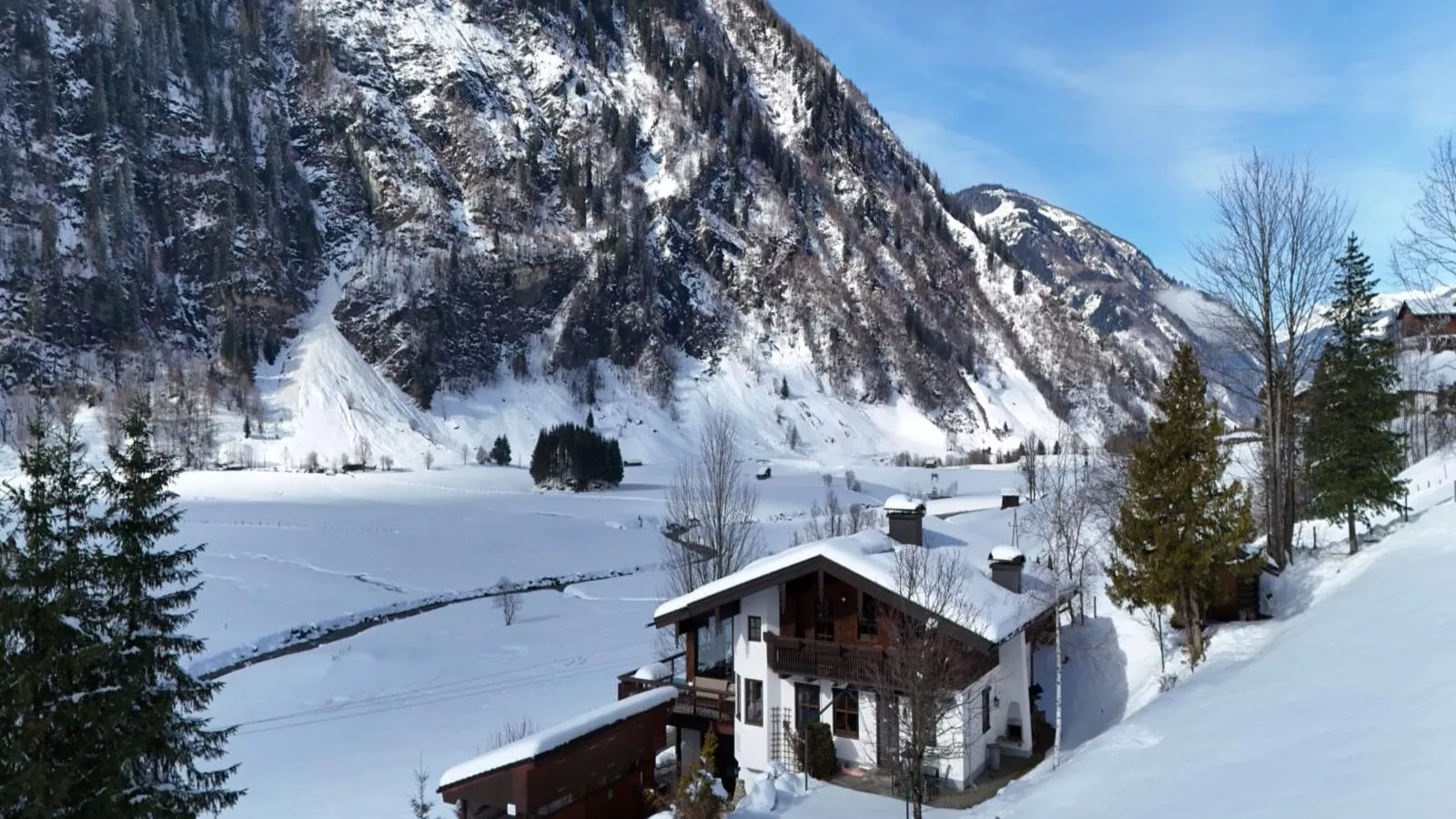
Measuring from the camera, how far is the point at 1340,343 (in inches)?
991

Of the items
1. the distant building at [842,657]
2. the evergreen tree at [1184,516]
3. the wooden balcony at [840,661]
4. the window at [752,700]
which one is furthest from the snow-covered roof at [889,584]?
the evergreen tree at [1184,516]

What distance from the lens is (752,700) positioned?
776 inches

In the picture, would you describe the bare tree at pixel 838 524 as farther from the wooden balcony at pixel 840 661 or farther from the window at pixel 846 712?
the wooden balcony at pixel 840 661

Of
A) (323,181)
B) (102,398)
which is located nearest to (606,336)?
(323,181)

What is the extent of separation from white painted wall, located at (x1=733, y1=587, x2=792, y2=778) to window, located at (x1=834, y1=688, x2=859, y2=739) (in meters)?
1.43

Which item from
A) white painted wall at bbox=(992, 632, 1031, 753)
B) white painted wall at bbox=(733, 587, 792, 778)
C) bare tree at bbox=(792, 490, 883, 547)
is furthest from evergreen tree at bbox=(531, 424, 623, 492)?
white painted wall at bbox=(992, 632, 1031, 753)

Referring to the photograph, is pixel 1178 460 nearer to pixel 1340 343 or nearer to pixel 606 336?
pixel 1340 343

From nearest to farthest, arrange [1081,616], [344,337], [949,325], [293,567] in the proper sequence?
[1081,616], [293,567], [344,337], [949,325]

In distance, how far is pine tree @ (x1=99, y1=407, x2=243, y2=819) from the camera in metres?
11.4

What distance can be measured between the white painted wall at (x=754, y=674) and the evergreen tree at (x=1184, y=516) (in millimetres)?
8455

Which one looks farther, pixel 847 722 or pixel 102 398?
pixel 102 398

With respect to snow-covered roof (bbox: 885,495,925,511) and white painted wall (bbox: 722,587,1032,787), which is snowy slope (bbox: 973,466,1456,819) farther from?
snow-covered roof (bbox: 885,495,925,511)

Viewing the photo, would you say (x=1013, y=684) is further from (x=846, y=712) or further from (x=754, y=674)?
(x=754, y=674)

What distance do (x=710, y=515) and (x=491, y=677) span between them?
10769mm
